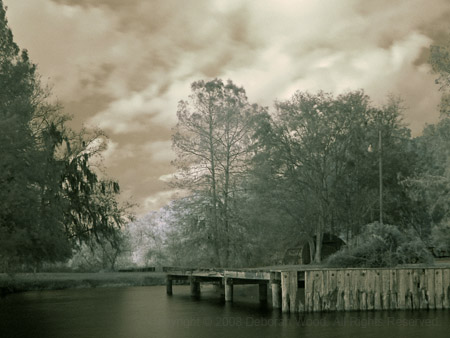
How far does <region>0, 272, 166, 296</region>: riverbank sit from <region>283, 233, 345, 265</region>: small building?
9.74 metres

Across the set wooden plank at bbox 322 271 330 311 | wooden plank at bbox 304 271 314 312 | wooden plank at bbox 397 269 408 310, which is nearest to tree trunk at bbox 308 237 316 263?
wooden plank at bbox 397 269 408 310

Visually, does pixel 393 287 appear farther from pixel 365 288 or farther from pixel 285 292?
pixel 285 292

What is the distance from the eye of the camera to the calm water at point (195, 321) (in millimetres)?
19781

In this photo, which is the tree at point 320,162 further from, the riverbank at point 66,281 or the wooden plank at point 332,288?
the wooden plank at point 332,288

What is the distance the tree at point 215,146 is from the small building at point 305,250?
5411 mm

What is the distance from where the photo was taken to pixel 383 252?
2828 centimetres

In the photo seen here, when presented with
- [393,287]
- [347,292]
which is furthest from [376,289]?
[347,292]

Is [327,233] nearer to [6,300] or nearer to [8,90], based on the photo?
[6,300]

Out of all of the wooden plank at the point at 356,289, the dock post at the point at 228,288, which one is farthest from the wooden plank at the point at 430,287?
the dock post at the point at 228,288

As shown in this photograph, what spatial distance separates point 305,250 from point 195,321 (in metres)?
23.8

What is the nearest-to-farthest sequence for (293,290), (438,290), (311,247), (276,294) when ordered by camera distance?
(293,290) < (438,290) < (276,294) < (311,247)

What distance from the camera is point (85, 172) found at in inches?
1278

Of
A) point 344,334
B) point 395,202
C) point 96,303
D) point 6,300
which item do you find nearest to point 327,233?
point 395,202

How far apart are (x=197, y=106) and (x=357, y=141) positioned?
1230 cm
